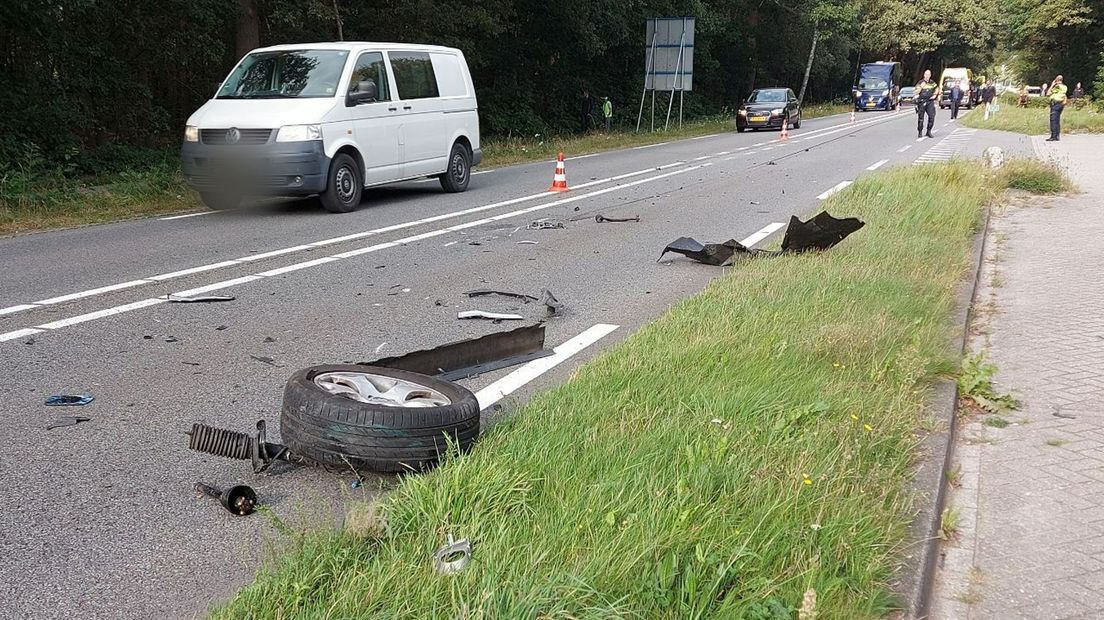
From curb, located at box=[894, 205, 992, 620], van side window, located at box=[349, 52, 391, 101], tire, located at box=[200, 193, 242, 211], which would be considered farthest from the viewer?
van side window, located at box=[349, 52, 391, 101]

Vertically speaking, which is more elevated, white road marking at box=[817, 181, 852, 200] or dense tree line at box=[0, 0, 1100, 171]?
dense tree line at box=[0, 0, 1100, 171]

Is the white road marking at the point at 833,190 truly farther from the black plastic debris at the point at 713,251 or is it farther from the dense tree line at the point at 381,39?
the dense tree line at the point at 381,39

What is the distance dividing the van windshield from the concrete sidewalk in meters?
8.31

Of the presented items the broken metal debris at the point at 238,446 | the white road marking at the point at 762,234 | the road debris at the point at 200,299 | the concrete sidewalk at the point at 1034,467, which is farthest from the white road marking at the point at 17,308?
the white road marking at the point at 762,234

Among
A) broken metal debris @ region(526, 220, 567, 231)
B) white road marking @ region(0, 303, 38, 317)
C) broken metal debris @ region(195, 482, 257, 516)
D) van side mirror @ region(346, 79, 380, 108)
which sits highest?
van side mirror @ region(346, 79, 380, 108)

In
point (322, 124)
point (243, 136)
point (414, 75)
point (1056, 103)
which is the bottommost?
point (1056, 103)

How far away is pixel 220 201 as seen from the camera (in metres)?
12.2

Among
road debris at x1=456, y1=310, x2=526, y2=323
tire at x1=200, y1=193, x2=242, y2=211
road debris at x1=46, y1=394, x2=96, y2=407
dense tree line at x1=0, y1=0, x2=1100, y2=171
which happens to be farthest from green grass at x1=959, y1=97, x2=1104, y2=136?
road debris at x1=46, y1=394, x2=96, y2=407

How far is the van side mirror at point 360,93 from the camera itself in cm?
1201

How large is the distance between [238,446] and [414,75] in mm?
10388

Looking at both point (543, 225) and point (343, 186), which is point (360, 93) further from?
point (543, 225)

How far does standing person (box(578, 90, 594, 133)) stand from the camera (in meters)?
36.2

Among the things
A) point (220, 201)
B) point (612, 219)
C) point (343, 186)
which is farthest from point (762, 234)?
point (220, 201)

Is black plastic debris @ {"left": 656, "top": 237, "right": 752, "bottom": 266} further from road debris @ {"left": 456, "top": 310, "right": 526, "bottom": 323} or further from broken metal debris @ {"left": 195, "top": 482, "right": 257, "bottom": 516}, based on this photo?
broken metal debris @ {"left": 195, "top": 482, "right": 257, "bottom": 516}
